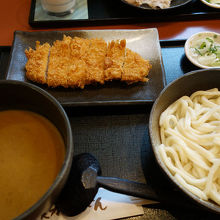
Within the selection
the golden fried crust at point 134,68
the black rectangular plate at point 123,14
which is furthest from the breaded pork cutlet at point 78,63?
the black rectangular plate at point 123,14

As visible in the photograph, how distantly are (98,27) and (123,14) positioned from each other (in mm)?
Result: 308

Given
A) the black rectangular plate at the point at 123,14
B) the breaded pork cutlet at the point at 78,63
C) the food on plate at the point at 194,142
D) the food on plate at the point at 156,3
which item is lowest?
the food on plate at the point at 194,142

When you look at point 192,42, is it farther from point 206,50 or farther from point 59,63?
point 59,63

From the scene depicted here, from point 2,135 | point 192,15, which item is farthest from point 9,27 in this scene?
point 192,15

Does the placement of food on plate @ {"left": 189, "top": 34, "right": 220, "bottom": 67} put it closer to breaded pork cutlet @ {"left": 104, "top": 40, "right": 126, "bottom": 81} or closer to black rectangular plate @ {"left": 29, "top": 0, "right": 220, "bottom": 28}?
black rectangular plate @ {"left": 29, "top": 0, "right": 220, "bottom": 28}

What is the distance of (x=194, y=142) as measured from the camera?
4.27ft

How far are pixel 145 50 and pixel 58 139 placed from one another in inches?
52.9

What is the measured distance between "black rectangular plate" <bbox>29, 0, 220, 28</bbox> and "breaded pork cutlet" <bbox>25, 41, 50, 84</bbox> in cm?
48

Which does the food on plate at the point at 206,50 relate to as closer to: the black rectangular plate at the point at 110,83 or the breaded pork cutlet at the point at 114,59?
the black rectangular plate at the point at 110,83

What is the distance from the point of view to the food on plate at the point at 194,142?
1165 millimetres

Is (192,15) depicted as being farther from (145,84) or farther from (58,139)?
(58,139)

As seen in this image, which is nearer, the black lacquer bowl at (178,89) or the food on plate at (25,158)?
the food on plate at (25,158)

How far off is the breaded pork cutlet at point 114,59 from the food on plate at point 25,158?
85 centimetres

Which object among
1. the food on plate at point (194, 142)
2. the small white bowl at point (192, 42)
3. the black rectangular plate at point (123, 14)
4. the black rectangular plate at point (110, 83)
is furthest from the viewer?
the black rectangular plate at point (123, 14)
